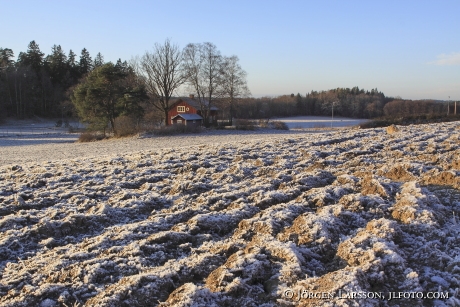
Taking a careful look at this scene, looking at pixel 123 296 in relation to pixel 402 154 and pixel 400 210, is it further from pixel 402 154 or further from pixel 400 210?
pixel 402 154

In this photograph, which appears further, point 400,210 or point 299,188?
point 299,188

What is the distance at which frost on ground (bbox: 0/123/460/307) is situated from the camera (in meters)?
4.00

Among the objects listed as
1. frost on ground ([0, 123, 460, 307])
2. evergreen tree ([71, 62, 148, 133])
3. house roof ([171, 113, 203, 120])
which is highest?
evergreen tree ([71, 62, 148, 133])

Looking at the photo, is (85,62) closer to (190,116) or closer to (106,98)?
(190,116)

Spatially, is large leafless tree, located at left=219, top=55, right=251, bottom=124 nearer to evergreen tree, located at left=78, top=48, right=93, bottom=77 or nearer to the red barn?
the red barn

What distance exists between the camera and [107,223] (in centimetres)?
655

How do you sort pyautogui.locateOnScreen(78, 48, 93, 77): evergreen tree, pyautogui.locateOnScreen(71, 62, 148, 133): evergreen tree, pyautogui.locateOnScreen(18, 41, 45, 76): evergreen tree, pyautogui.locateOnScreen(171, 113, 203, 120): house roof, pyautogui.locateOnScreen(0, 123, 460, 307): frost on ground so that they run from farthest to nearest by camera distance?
pyautogui.locateOnScreen(78, 48, 93, 77): evergreen tree, pyautogui.locateOnScreen(18, 41, 45, 76): evergreen tree, pyautogui.locateOnScreen(171, 113, 203, 120): house roof, pyautogui.locateOnScreen(71, 62, 148, 133): evergreen tree, pyautogui.locateOnScreen(0, 123, 460, 307): frost on ground

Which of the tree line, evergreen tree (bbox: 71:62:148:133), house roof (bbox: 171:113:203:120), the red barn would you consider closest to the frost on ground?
evergreen tree (bbox: 71:62:148:133)

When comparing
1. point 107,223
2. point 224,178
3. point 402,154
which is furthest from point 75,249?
point 402,154

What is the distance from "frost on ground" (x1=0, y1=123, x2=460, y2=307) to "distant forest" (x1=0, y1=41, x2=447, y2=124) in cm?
3947

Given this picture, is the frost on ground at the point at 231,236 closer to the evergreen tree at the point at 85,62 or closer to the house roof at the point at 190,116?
the house roof at the point at 190,116

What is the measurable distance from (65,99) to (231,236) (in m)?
77.2

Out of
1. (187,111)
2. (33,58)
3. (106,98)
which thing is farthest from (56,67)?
(106,98)

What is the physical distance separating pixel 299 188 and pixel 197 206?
8.39 feet
